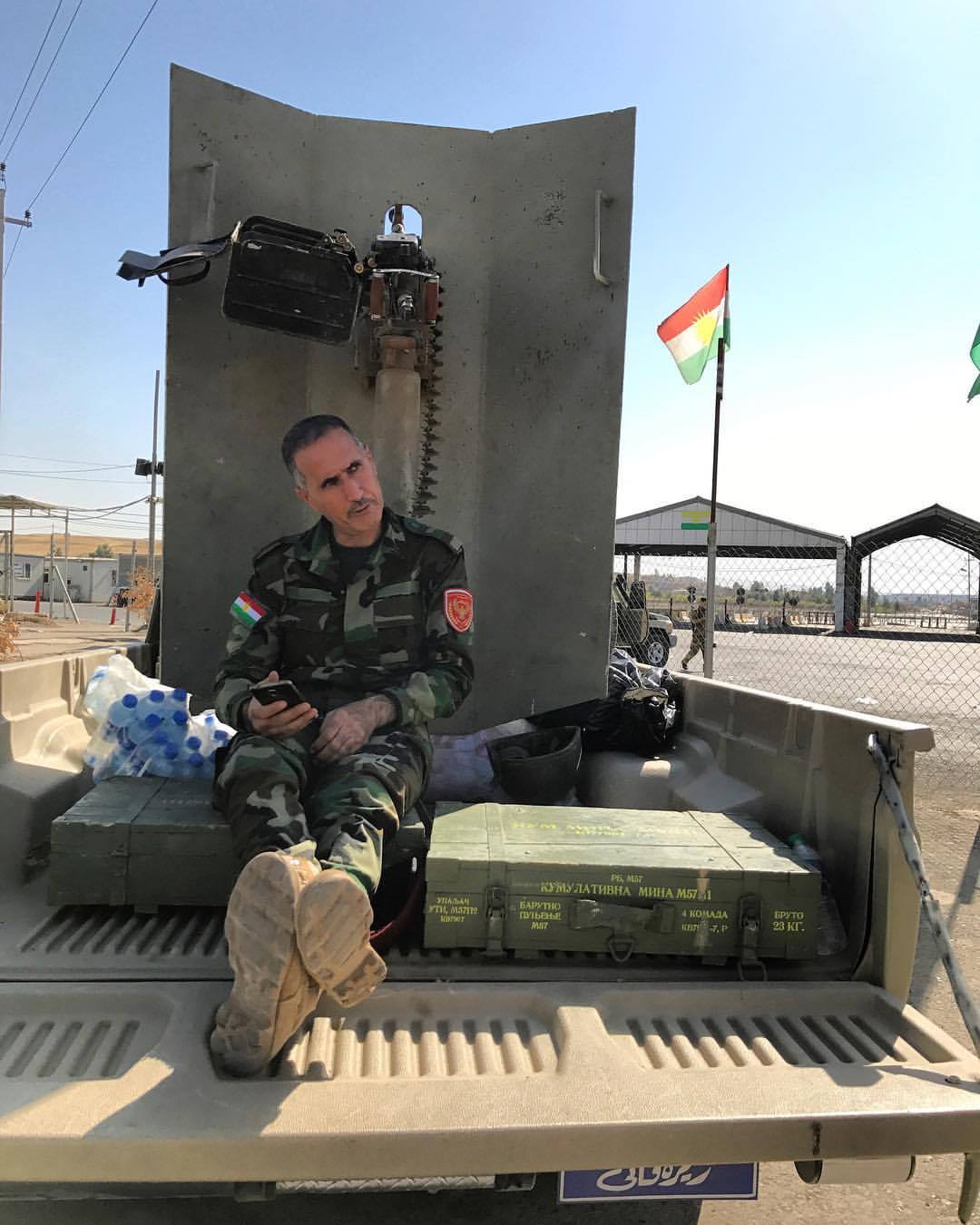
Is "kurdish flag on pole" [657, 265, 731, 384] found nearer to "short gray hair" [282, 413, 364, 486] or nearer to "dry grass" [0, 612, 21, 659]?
"short gray hair" [282, 413, 364, 486]

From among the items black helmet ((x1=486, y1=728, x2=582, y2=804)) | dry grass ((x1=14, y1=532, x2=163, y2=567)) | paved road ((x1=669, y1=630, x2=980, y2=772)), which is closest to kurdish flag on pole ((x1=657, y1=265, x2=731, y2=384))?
→ paved road ((x1=669, y1=630, x2=980, y2=772))

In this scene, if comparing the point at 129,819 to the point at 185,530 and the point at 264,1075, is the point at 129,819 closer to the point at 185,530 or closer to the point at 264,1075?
the point at 264,1075

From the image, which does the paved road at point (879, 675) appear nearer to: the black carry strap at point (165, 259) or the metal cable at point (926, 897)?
the metal cable at point (926, 897)

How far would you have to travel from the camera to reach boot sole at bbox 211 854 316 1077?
62.5 inches

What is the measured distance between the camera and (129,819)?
220cm

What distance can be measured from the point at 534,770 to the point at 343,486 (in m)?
1.17

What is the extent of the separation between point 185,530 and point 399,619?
3.79 ft

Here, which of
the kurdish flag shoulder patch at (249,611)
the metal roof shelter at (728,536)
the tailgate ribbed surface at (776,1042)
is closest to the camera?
the tailgate ribbed surface at (776,1042)

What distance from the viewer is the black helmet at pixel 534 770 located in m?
3.11

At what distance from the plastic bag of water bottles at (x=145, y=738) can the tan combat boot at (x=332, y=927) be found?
4.21 feet

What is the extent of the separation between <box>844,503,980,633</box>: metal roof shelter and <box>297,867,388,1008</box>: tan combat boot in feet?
82.6

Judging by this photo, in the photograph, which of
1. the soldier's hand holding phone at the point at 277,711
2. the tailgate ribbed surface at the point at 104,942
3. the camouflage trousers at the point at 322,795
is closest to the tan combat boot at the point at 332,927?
the camouflage trousers at the point at 322,795

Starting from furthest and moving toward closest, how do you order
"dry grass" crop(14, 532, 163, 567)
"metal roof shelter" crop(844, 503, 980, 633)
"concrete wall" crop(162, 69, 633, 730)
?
"dry grass" crop(14, 532, 163, 567)
"metal roof shelter" crop(844, 503, 980, 633)
"concrete wall" crop(162, 69, 633, 730)

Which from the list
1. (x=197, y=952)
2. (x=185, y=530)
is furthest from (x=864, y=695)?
(x=197, y=952)
